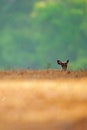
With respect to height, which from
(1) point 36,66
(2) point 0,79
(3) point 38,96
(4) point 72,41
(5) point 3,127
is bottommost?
(5) point 3,127

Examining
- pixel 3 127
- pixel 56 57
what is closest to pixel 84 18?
pixel 56 57

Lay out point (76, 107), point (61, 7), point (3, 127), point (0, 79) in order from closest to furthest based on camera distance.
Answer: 1. point (3, 127)
2. point (76, 107)
3. point (0, 79)
4. point (61, 7)

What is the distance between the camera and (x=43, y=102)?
366 centimetres

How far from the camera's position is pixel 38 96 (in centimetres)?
373

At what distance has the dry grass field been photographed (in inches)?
131

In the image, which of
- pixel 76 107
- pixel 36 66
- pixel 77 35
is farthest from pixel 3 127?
pixel 77 35

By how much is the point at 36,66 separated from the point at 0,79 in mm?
1287

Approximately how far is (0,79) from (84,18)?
1851mm

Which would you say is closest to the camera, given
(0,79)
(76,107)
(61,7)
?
(76,107)

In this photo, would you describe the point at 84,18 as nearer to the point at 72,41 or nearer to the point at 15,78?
the point at 72,41

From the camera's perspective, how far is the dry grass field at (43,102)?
10.9 feet

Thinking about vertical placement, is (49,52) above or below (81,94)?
above

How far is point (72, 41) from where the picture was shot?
5383mm

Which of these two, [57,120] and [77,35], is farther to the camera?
[77,35]
